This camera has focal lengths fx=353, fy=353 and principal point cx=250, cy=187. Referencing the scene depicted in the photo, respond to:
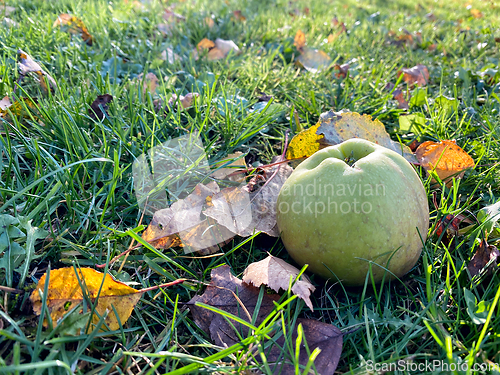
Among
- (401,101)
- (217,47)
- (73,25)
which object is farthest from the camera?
(217,47)

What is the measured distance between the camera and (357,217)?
131cm

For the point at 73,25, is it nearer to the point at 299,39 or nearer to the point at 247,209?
the point at 299,39

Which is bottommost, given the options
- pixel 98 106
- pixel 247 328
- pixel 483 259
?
pixel 247 328

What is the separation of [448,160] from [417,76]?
1.43 meters

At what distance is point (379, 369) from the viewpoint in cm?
116

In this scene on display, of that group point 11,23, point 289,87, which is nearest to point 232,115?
Result: point 289,87

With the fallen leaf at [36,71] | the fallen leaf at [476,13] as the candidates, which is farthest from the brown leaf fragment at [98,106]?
the fallen leaf at [476,13]

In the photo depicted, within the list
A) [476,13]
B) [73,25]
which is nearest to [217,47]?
[73,25]

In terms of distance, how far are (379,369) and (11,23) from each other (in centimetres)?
377

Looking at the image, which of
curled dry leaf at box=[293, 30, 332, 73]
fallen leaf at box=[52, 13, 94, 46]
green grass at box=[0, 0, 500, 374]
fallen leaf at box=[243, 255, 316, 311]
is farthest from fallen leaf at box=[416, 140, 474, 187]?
fallen leaf at box=[52, 13, 94, 46]

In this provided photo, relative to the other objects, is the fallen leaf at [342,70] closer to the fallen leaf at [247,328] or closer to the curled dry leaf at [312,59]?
the curled dry leaf at [312,59]

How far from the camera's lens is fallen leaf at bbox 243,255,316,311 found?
1.32 meters

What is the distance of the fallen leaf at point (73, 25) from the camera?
321 centimetres

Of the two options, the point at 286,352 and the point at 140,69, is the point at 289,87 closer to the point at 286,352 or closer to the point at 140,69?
the point at 140,69
